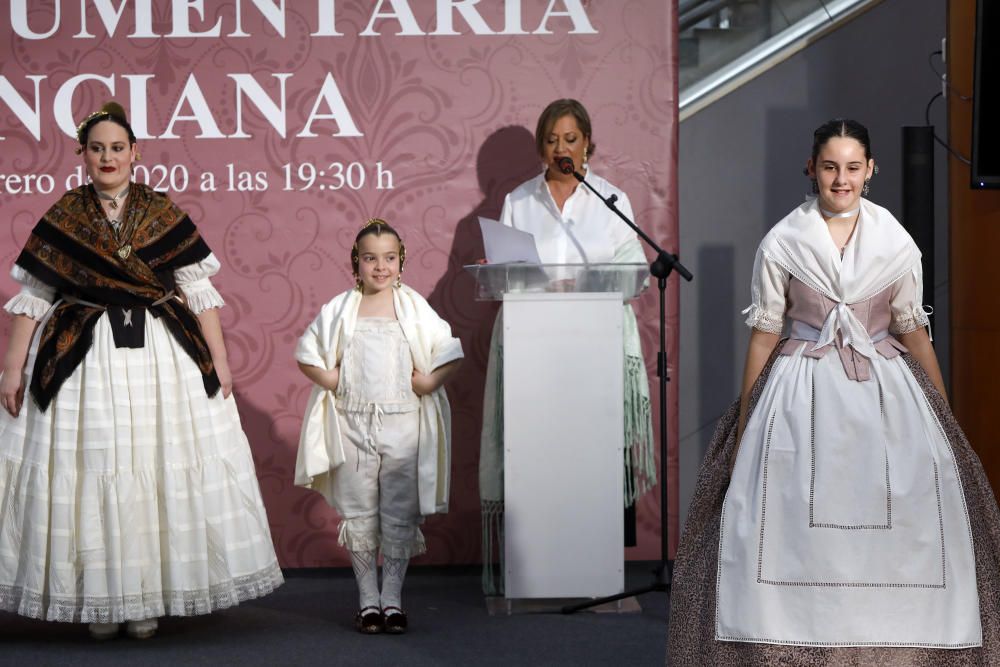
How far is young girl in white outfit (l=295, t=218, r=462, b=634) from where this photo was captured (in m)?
4.10

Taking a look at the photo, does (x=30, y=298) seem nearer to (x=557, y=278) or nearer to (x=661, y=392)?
(x=557, y=278)

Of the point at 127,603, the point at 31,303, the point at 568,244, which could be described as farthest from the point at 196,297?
the point at 568,244

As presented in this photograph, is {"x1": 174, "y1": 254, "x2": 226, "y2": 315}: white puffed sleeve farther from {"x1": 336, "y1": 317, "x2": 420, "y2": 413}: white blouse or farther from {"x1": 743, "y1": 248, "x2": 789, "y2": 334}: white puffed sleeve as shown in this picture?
{"x1": 743, "y1": 248, "x2": 789, "y2": 334}: white puffed sleeve

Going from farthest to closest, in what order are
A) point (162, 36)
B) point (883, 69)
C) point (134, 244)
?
1. point (883, 69)
2. point (162, 36)
3. point (134, 244)

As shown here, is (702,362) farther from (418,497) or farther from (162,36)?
(162,36)

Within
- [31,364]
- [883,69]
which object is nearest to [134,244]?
[31,364]

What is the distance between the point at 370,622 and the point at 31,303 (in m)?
1.40

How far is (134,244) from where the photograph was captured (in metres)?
3.91

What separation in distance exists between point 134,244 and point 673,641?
1955mm

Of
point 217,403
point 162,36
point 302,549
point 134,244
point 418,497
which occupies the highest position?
point 162,36

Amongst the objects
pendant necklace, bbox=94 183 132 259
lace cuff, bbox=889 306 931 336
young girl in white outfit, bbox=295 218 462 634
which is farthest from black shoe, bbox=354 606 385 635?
lace cuff, bbox=889 306 931 336

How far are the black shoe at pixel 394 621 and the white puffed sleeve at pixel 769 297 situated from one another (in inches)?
63.5

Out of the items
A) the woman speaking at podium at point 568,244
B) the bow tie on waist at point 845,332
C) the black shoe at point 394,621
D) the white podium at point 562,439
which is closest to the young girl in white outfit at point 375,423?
the black shoe at point 394,621

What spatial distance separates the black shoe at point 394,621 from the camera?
4.10m
